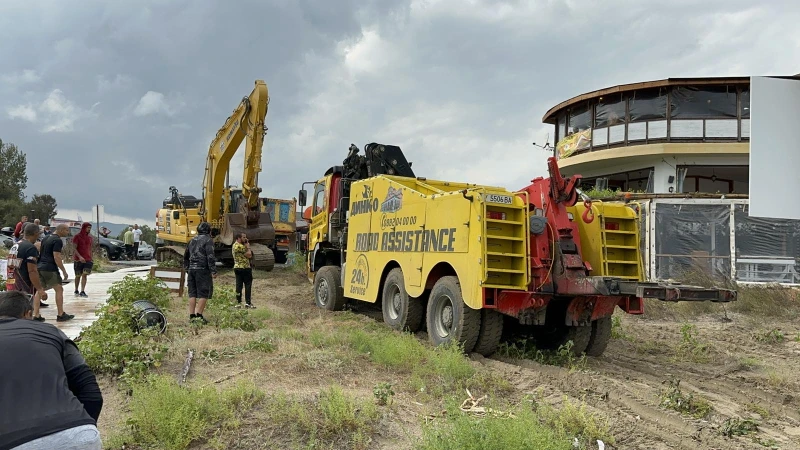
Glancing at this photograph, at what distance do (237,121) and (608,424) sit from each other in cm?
1530

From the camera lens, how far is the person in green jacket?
93.9 feet

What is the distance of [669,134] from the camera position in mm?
21875

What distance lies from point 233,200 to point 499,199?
15085 millimetres

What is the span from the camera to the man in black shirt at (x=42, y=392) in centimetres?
264

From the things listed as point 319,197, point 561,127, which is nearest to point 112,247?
point 319,197

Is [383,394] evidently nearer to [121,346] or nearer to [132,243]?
[121,346]

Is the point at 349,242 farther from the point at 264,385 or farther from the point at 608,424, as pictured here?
the point at 608,424

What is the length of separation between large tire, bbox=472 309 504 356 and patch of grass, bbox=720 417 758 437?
287 cm

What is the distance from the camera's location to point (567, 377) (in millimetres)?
6637

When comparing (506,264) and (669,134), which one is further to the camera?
(669,134)

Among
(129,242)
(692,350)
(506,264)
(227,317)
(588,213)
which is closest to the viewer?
(506,264)

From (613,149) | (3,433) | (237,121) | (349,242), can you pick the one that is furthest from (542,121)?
(3,433)

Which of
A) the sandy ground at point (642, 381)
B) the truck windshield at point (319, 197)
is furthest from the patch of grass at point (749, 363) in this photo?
the truck windshield at point (319, 197)

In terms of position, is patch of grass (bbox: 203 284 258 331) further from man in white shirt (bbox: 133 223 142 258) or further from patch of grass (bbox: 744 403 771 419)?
man in white shirt (bbox: 133 223 142 258)
